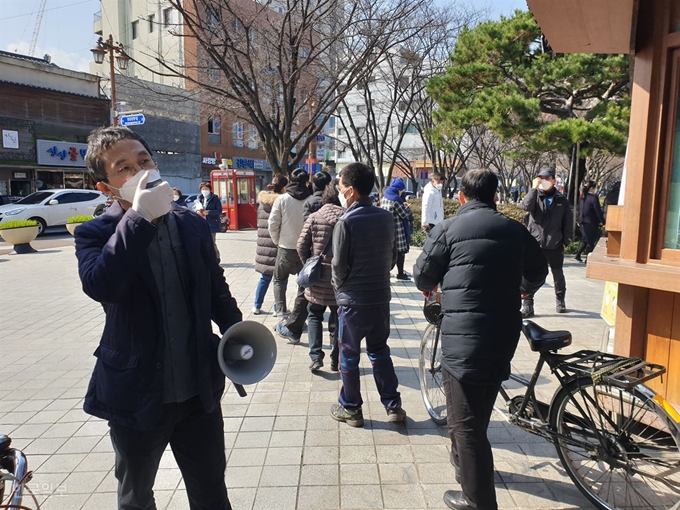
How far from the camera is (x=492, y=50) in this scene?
1095 cm

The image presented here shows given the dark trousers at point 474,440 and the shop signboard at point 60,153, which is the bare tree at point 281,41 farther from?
the shop signboard at point 60,153

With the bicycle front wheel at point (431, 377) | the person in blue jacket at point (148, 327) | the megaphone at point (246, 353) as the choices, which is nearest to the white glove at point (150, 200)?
the person in blue jacket at point (148, 327)

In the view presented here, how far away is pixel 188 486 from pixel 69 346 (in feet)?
14.3

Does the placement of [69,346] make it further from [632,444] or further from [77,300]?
[632,444]

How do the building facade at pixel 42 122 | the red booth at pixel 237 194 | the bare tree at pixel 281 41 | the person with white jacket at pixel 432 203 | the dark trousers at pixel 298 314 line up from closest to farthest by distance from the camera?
the dark trousers at pixel 298 314, the person with white jacket at pixel 432 203, the bare tree at pixel 281 41, the red booth at pixel 237 194, the building facade at pixel 42 122

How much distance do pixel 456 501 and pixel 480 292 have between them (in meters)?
1.14

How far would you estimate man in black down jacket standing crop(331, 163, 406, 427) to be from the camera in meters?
3.50

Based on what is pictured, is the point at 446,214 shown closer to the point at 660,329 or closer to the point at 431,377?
the point at 431,377

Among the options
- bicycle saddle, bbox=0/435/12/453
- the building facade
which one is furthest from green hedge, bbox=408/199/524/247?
the building facade

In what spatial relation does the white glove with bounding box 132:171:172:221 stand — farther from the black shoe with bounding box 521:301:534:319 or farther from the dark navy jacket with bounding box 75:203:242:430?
the black shoe with bounding box 521:301:534:319

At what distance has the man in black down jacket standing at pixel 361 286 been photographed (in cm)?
350

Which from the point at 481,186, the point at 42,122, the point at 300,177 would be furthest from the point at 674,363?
the point at 42,122

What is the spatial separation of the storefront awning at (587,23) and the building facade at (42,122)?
24434mm

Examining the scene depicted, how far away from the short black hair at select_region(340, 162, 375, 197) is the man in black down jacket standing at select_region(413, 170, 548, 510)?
1.09m
